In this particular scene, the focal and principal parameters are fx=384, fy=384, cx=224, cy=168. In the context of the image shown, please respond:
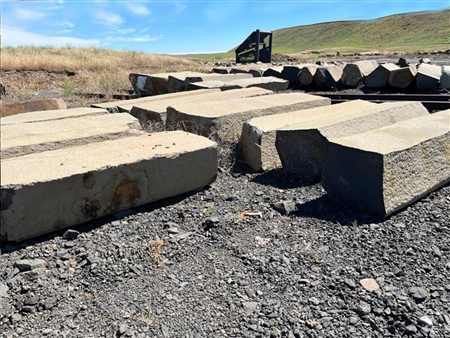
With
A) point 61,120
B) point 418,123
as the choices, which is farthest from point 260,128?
point 61,120

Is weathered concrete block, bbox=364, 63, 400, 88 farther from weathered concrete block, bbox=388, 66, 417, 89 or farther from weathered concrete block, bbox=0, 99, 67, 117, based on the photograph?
weathered concrete block, bbox=0, 99, 67, 117

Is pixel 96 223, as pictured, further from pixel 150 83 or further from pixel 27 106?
pixel 150 83

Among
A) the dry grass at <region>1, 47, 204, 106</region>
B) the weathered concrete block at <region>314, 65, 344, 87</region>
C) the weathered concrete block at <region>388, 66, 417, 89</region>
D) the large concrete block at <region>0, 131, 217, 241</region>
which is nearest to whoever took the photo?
the large concrete block at <region>0, 131, 217, 241</region>

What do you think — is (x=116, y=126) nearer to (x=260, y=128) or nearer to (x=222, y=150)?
(x=222, y=150)

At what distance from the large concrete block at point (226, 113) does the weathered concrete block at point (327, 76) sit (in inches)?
189

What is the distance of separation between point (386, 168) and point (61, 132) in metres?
2.84

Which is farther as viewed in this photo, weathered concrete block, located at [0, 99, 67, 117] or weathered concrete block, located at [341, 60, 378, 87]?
weathered concrete block, located at [341, 60, 378, 87]

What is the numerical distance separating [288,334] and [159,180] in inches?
66.3

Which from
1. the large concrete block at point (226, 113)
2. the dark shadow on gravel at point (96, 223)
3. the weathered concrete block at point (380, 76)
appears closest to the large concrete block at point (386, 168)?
the dark shadow on gravel at point (96, 223)

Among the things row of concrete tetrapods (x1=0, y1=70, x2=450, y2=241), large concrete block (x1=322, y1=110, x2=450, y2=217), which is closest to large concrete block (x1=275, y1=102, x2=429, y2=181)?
row of concrete tetrapods (x1=0, y1=70, x2=450, y2=241)

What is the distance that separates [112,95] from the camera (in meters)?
8.58

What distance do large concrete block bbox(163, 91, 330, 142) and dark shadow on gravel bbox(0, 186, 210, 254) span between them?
0.88 meters

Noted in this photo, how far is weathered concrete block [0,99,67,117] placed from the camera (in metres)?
5.50

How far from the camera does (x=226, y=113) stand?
14.2 feet
